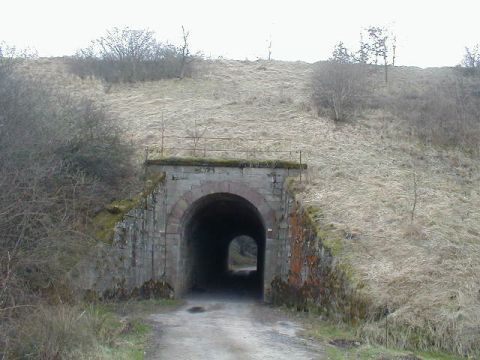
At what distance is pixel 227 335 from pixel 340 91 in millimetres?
16693

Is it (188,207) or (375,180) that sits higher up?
(375,180)

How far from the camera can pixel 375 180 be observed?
59.0 feet

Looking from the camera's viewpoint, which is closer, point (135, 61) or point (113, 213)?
point (113, 213)

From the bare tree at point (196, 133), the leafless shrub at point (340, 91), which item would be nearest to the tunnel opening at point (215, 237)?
the bare tree at point (196, 133)

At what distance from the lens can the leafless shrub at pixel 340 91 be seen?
25188 millimetres

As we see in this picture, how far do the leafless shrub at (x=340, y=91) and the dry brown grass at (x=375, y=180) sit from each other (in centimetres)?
88

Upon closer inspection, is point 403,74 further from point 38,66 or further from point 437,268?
point 437,268

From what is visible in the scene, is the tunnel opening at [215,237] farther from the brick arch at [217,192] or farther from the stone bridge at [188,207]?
the brick arch at [217,192]

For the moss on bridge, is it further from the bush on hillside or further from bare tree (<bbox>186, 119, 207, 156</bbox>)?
bare tree (<bbox>186, 119, 207, 156</bbox>)

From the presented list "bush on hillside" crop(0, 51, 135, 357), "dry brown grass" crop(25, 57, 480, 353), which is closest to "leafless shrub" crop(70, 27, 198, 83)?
"dry brown grass" crop(25, 57, 480, 353)

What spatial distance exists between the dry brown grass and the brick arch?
153 centimetres

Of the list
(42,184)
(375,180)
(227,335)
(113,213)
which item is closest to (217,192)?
(113,213)

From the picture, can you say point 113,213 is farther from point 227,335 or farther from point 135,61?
point 135,61

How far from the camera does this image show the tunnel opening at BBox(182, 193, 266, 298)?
18.6m
